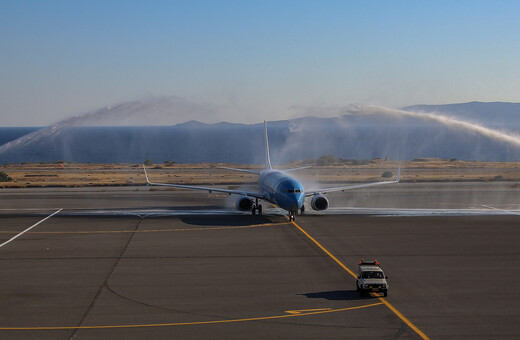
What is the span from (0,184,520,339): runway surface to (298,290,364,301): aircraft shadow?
0.10 meters

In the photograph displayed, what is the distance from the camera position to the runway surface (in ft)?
77.2

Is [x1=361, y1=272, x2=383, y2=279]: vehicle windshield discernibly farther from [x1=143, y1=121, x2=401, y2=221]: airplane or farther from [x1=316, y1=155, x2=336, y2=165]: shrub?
[x1=316, y1=155, x2=336, y2=165]: shrub

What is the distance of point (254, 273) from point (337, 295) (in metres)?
6.51

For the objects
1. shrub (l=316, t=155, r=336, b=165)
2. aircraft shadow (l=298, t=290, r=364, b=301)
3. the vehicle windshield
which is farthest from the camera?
shrub (l=316, t=155, r=336, b=165)

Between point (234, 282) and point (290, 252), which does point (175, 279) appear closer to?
point (234, 282)

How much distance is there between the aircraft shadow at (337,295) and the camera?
90.4 feet

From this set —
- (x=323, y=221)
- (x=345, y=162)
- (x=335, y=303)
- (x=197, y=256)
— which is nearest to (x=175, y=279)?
(x=197, y=256)

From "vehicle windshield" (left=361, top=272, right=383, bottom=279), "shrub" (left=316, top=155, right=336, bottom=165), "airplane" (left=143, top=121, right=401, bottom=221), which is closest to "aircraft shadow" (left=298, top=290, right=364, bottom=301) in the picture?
"vehicle windshield" (left=361, top=272, right=383, bottom=279)

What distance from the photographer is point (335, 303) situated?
87.5ft

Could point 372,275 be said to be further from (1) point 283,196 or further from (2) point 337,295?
(1) point 283,196

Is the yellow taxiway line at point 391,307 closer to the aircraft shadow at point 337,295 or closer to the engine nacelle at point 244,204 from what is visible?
the aircraft shadow at point 337,295

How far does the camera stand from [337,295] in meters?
28.1

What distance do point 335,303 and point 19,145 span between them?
176 ft

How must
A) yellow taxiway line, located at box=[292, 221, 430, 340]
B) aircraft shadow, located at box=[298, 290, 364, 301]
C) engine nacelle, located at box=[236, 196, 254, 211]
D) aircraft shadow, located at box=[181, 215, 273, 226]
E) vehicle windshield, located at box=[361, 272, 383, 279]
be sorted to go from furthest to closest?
engine nacelle, located at box=[236, 196, 254, 211] < aircraft shadow, located at box=[181, 215, 273, 226] < vehicle windshield, located at box=[361, 272, 383, 279] < aircraft shadow, located at box=[298, 290, 364, 301] < yellow taxiway line, located at box=[292, 221, 430, 340]
